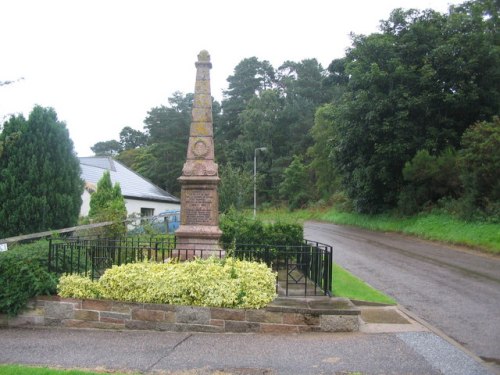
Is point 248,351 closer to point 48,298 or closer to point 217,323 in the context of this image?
point 217,323

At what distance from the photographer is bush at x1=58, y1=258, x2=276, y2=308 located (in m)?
6.91

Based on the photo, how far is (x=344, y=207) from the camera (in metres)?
37.8

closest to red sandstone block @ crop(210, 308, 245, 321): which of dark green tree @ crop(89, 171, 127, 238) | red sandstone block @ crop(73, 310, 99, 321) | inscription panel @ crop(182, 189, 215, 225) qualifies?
red sandstone block @ crop(73, 310, 99, 321)

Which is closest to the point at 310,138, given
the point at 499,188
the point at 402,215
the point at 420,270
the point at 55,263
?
the point at 402,215

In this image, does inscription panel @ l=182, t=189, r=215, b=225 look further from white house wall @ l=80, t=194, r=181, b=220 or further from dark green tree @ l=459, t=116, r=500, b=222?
white house wall @ l=80, t=194, r=181, b=220

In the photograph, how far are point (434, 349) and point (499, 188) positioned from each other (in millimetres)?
14198

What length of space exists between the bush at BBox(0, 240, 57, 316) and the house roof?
19312 millimetres

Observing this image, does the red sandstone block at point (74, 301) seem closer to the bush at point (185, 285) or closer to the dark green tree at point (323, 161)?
the bush at point (185, 285)

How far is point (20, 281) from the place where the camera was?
725 cm

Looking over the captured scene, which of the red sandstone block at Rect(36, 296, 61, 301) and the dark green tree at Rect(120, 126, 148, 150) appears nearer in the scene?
the red sandstone block at Rect(36, 296, 61, 301)

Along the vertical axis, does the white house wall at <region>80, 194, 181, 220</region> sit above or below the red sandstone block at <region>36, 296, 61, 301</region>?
above

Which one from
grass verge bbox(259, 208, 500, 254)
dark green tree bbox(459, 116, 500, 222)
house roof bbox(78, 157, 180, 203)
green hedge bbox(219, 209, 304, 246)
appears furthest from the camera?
house roof bbox(78, 157, 180, 203)

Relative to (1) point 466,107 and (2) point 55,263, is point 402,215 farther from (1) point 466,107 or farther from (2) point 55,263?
(2) point 55,263

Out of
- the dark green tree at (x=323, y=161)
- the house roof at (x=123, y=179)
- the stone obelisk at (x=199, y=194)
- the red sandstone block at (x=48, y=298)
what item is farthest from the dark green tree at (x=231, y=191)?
the dark green tree at (x=323, y=161)
